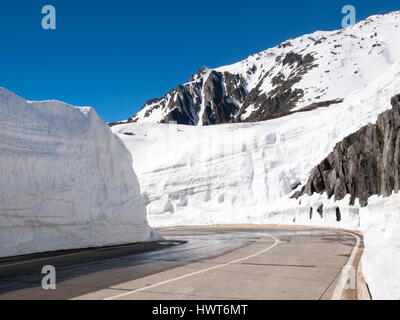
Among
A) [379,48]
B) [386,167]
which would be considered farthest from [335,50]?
[386,167]

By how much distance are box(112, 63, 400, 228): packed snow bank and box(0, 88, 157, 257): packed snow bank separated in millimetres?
20268

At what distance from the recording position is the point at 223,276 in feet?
24.8

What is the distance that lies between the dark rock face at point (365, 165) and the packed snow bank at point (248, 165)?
118 inches

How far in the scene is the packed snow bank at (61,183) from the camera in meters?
13.2

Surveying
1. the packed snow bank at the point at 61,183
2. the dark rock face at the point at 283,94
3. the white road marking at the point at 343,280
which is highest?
the dark rock face at the point at 283,94

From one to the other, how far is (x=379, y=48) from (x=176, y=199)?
432 feet

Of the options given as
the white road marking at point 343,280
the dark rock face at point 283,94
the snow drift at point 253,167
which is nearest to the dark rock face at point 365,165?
the snow drift at point 253,167

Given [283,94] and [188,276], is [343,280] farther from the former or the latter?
[283,94]

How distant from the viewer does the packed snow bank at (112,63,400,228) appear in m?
37.6

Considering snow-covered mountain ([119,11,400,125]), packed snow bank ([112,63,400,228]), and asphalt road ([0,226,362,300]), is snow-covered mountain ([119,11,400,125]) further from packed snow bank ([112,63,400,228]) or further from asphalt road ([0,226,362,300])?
asphalt road ([0,226,362,300])

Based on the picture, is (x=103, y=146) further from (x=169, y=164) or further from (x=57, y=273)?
(x=169, y=164)

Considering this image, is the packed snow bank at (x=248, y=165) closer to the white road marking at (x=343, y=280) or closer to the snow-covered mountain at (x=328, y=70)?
the white road marking at (x=343, y=280)

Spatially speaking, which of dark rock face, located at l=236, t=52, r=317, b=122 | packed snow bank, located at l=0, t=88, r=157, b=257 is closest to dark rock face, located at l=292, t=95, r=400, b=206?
packed snow bank, located at l=0, t=88, r=157, b=257

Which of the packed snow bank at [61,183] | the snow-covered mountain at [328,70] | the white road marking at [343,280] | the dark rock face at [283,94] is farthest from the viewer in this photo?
the dark rock face at [283,94]
